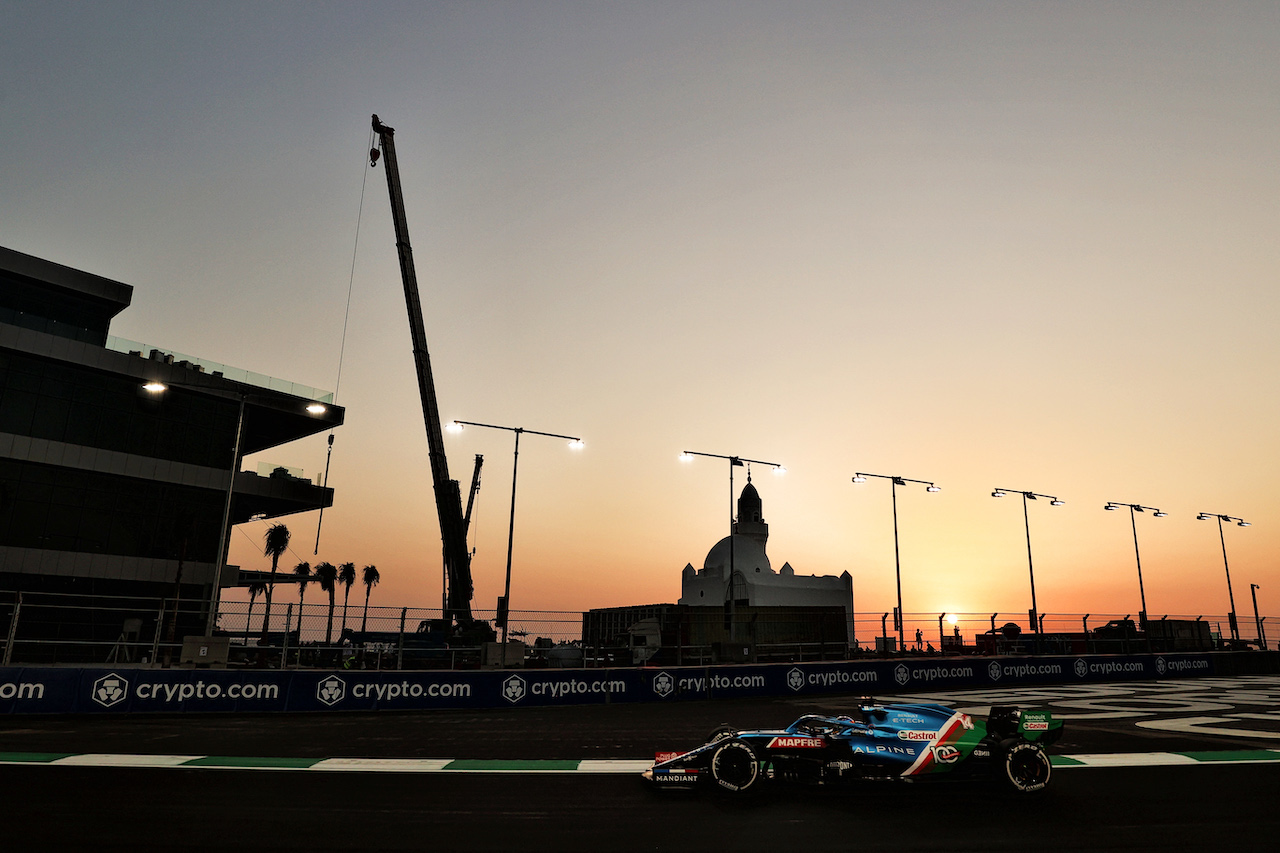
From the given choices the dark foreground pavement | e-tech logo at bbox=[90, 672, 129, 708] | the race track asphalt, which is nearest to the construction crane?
e-tech logo at bbox=[90, 672, 129, 708]

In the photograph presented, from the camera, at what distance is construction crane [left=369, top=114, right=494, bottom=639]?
4006 centimetres

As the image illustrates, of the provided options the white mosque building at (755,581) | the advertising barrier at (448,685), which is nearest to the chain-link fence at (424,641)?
the advertising barrier at (448,685)

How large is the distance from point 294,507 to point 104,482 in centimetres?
1106

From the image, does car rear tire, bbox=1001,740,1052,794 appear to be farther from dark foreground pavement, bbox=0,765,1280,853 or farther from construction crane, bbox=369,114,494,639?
construction crane, bbox=369,114,494,639

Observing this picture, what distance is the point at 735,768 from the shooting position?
1055 cm

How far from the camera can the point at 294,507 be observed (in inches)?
2000

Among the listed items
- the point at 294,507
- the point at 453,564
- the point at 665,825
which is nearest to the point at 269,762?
the point at 665,825

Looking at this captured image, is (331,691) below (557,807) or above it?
above

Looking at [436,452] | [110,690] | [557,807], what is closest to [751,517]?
[436,452]

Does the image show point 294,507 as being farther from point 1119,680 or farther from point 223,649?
point 1119,680

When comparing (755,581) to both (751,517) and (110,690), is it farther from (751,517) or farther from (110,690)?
(110,690)

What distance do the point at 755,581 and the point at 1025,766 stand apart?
95.2 m

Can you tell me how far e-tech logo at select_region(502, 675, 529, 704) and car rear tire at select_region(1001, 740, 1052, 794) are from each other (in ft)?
50.5

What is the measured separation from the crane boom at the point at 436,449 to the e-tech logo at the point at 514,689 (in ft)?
47.5
